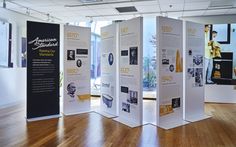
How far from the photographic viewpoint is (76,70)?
6.98m

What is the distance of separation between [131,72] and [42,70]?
2.39m

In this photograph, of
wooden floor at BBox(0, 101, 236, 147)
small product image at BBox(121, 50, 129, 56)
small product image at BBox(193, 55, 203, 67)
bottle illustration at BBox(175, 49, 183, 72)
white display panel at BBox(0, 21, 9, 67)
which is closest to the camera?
wooden floor at BBox(0, 101, 236, 147)

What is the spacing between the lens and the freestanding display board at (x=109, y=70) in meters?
6.79

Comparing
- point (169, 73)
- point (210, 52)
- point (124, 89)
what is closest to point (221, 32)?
point (210, 52)

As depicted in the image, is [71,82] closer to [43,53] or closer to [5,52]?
[43,53]

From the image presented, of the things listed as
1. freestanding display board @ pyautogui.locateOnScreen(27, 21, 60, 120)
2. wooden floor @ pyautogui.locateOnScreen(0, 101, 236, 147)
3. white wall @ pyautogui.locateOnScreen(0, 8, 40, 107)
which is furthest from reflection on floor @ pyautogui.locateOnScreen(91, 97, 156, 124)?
white wall @ pyautogui.locateOnScreen(0, 8, 40, 107)

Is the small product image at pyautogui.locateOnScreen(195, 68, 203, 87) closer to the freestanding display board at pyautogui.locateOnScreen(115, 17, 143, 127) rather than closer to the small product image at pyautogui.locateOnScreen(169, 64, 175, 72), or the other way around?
the small product image at pyautogui.locateOnScreen(169, 64, 175, 72)

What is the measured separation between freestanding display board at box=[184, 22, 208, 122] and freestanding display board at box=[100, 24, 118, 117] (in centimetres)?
196

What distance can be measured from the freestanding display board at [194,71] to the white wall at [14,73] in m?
5.84

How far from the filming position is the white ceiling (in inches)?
288

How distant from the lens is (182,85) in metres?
6.16

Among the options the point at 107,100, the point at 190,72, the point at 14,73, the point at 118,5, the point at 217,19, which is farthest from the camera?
the point at 217,19

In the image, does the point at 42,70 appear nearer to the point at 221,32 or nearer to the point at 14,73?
the point at 14,73

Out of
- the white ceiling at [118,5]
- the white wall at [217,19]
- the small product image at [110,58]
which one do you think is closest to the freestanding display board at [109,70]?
the small product image at [110,58]
